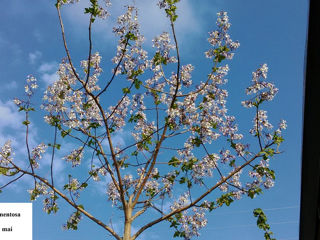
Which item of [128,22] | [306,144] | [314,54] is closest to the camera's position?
[314,54]

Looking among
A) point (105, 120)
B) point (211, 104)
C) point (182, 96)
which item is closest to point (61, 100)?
point (105, 120)

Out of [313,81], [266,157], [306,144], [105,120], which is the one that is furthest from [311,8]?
[105,120]

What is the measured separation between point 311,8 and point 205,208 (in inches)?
255

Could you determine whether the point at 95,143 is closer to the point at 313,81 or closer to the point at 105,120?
the point at 105,120

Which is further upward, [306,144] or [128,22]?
[128,22]

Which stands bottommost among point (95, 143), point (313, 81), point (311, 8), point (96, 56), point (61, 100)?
point (313, 81)

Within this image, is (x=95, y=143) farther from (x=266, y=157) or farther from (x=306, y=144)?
(x=306, y=144)

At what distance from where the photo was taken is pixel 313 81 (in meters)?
4.37

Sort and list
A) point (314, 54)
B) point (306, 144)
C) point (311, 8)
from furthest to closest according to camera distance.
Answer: point (306, 144) < point (314, 54) < point (311, 8)

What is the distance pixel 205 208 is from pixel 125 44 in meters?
4.51

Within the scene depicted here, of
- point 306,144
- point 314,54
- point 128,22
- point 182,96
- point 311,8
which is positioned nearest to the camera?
point 311,8

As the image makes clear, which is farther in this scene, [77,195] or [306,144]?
[77,195]

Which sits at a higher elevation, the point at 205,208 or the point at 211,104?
the point at 211,104

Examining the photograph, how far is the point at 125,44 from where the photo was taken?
28.7 ft
